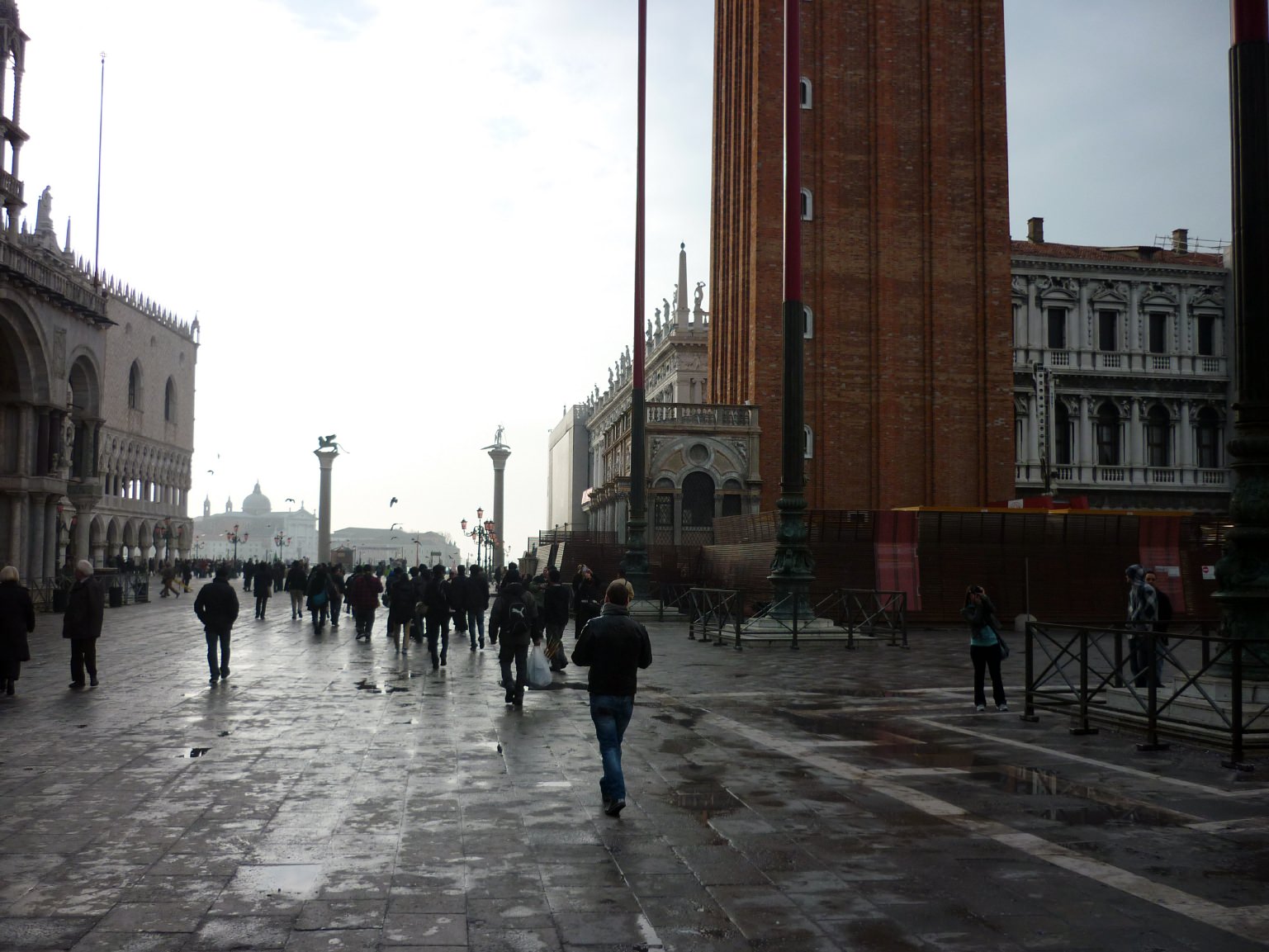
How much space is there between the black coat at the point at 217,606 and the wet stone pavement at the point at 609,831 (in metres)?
2.34

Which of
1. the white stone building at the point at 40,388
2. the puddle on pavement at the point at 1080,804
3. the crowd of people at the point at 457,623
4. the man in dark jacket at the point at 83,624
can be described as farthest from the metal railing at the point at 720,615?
the white stone building at the point at 40,388

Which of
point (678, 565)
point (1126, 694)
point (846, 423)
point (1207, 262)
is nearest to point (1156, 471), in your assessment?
point (1207, 262)

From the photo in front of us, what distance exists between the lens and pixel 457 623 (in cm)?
2275

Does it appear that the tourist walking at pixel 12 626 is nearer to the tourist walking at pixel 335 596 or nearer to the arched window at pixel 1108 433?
the tourist walking at pixel 335 596

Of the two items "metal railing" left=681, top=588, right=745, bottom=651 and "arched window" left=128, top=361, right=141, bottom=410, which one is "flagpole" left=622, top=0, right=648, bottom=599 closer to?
"metal railing" left=681, top=588, right=745, bottom=651

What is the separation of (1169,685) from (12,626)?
40.1ft

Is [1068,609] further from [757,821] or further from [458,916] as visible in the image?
[458,916]

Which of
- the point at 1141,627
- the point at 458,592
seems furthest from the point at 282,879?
the point at 458,592

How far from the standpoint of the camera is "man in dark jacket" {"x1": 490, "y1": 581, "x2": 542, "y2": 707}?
12984mm

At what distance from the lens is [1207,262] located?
49562mm

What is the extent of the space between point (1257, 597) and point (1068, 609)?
58.1 feet

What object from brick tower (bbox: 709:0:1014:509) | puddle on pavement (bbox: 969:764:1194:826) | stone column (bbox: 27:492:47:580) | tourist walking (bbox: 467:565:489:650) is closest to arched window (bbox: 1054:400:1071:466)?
brick tower (bbox: 709:0:1014:509)

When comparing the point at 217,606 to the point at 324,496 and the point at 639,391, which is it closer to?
the point at 639,391

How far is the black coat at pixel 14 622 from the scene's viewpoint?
43.9ft
